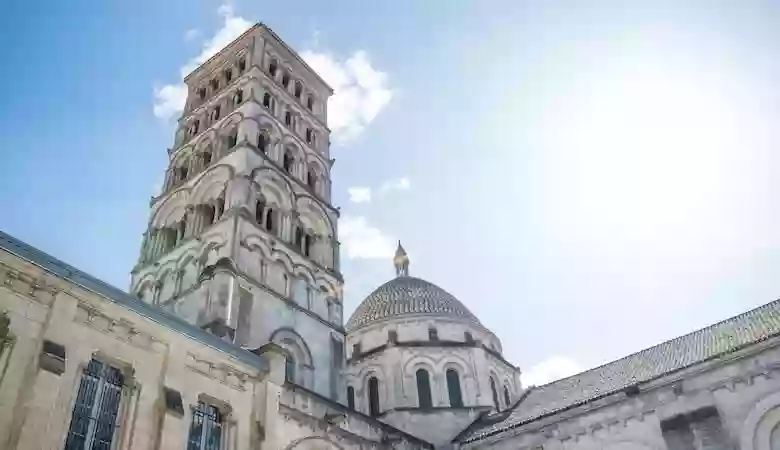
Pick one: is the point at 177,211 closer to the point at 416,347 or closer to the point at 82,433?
the point at 416,347

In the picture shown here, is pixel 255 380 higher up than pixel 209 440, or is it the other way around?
pixel 255 380

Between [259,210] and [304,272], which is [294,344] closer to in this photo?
[304,272]

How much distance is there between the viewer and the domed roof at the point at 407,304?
130 feet

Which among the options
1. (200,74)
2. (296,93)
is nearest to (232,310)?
(296,93)

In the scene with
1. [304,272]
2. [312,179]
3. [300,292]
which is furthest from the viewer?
[312,179]

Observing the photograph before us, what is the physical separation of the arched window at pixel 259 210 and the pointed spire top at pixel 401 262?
19.2m

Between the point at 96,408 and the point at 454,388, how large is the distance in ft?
77.8

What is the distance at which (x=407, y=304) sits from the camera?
132 feet

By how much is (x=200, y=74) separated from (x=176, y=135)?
225 inches

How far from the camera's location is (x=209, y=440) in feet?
57.9

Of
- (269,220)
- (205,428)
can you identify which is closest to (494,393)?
(269,220)

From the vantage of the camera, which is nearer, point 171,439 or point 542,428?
point 171,439

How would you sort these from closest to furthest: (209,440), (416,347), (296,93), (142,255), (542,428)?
1. (209,440)
2. (542,428)
3. (142,255)
4. (416,347)
5. (296,93)

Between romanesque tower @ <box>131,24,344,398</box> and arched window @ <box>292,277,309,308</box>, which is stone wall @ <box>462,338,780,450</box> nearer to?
romanesque tower @ <box>131,24,344,398</box>
